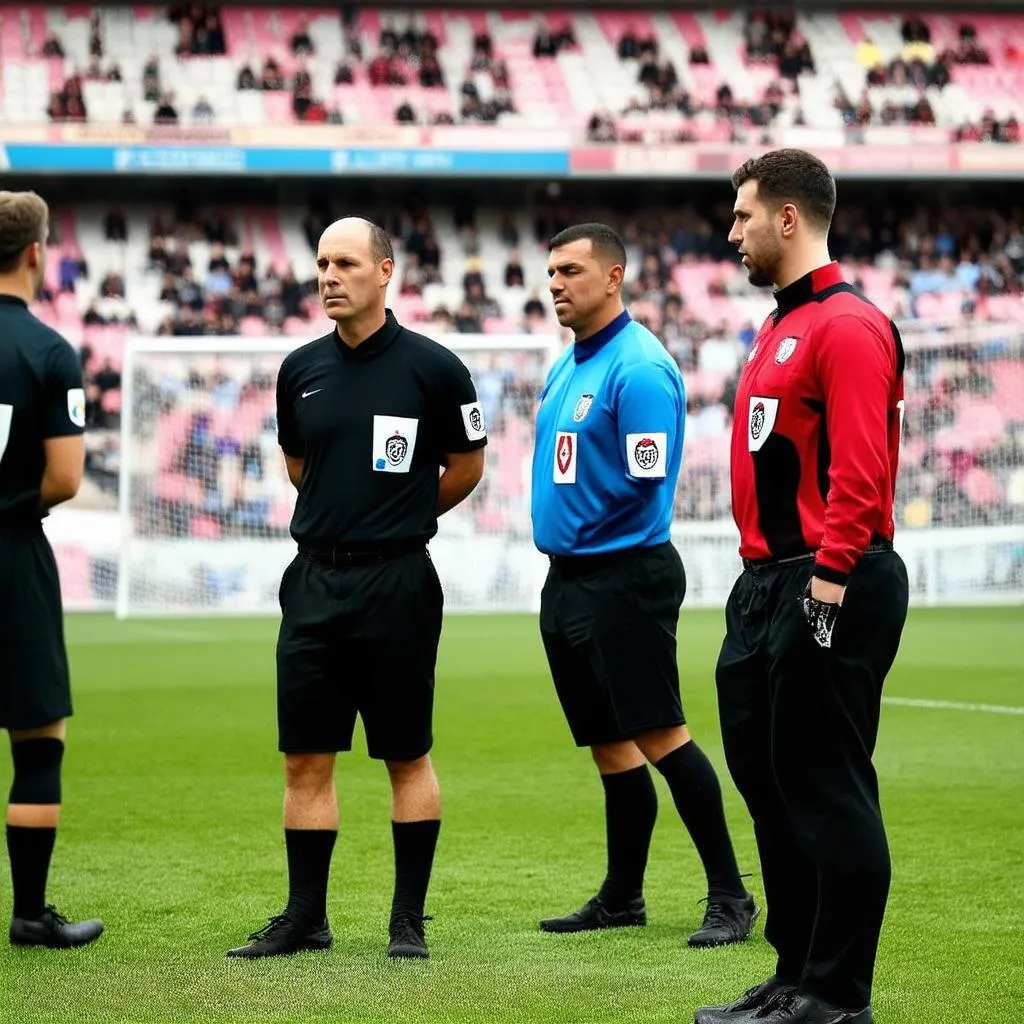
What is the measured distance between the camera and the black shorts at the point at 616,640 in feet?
18.5

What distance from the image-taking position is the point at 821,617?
405 centimetres

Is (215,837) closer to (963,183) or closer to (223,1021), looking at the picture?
(223,1021)

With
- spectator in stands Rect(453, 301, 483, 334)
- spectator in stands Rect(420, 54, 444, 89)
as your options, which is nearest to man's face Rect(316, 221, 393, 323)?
spectator in stands Rect(453, 301, 483, 334)

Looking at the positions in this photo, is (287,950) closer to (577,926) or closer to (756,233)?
(577,926)

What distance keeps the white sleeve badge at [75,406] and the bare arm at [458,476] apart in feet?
3.77

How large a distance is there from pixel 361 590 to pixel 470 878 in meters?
1.67

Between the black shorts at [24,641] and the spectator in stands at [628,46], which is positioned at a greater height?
the spectator in stands at [628,46]

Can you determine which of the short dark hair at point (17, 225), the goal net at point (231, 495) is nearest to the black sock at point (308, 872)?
the short dark hair at point (17, 225)

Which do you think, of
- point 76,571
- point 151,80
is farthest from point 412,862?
point 151,80

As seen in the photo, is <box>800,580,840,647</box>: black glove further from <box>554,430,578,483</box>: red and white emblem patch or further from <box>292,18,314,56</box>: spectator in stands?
<box>292,18,314,56</box>: spectator in stands

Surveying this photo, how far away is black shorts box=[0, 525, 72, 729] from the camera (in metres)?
5.30

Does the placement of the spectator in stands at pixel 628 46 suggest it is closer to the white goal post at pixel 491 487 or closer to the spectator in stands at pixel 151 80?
the spectator in stands at pixel 151 80

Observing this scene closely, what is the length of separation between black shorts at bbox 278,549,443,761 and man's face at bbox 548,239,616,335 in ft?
3.33

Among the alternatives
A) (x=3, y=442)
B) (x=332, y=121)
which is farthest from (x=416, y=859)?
(x=332, y=121)
